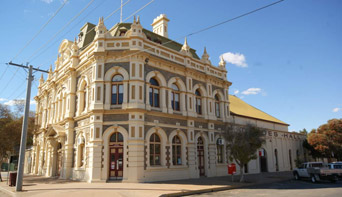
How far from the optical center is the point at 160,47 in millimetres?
23422

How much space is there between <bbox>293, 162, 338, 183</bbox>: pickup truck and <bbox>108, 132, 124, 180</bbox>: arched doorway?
15177 mm

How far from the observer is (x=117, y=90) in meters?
21.2

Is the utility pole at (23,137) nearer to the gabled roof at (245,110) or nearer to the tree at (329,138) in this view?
the gabled roof at (245,110)

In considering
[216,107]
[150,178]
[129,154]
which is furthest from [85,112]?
[216,107]

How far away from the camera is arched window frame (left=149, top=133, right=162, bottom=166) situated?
826 inches

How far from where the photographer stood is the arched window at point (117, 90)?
826 inches

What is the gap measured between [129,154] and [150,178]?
2464 millimetres

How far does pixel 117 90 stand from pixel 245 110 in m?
21.7

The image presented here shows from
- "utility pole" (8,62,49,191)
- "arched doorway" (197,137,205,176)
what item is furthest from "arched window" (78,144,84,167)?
"arched doorway" (197,137,205,176)

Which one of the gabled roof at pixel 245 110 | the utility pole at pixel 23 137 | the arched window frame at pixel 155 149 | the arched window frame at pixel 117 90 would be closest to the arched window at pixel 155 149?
the arched window frame at pixel 155 149

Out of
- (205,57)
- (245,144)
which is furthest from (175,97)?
(245,144)

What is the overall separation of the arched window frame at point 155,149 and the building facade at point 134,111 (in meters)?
0.08

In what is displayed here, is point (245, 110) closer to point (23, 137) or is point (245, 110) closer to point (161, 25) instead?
point (161, 25)

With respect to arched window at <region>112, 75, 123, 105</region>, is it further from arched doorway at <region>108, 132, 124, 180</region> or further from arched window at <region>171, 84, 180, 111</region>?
arched window at <region>171, 84, 180, 111</region>
